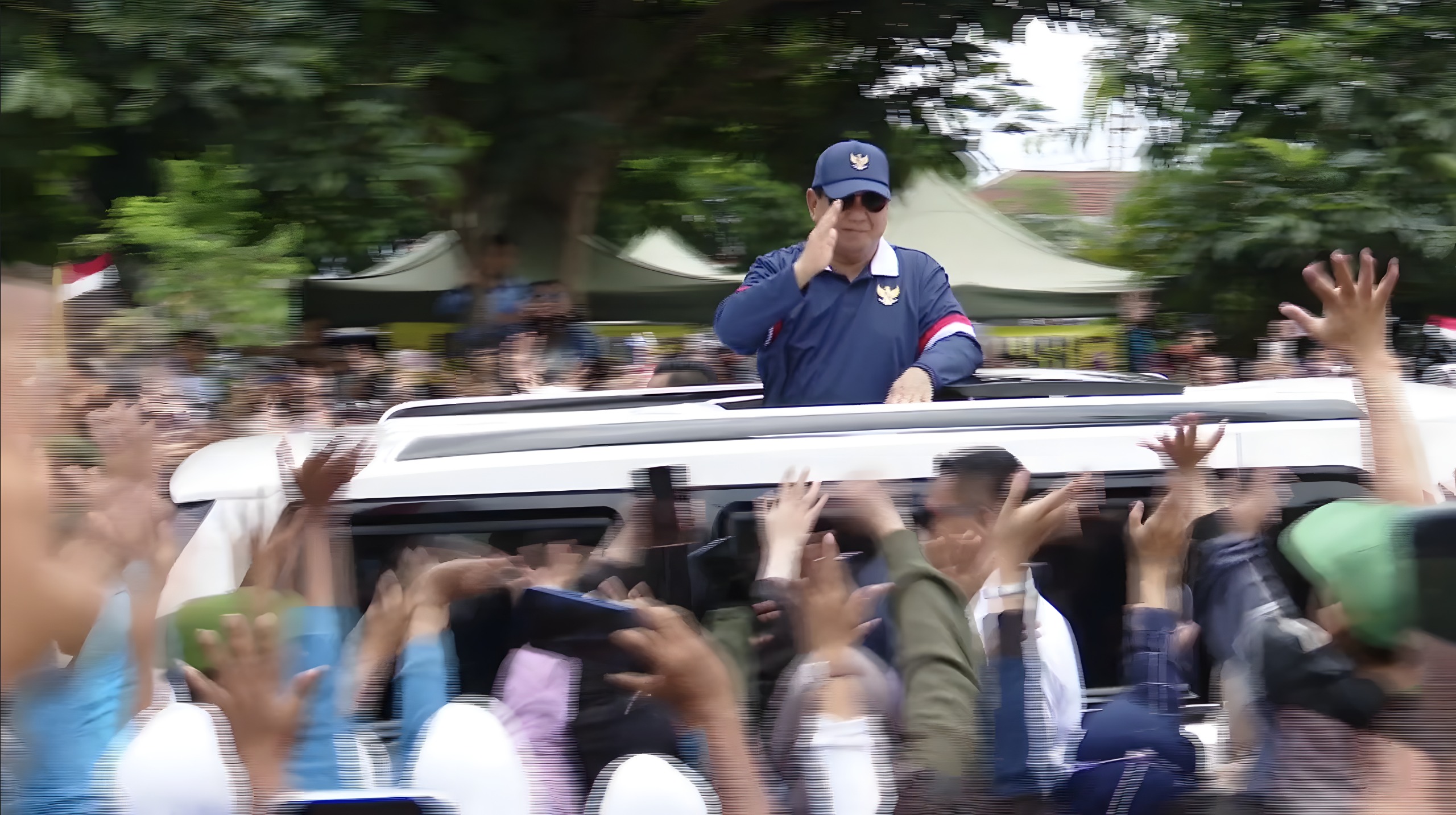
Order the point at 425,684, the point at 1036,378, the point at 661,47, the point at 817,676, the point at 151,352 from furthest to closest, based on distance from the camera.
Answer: the point at 661,47
the point at 151,352
the point at 1036,378
the point at 425,684
the point at 817,676

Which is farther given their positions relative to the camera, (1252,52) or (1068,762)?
(1252,52)

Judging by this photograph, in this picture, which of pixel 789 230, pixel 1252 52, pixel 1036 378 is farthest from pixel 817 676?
pixel 789 230

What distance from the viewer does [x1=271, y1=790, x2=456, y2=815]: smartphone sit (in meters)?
1.93

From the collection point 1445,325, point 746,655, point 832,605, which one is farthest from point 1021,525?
point 1445,325

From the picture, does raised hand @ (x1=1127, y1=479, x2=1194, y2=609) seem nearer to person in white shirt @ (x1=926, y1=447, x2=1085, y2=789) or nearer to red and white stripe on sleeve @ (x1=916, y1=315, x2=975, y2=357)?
person in white shirt @ (x1=926, y1=447, x2=1085, y2=789)

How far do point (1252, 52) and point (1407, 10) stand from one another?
0.71 meters

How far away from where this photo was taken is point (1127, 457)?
2570mm

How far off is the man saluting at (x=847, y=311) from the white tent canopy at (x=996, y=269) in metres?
7.23

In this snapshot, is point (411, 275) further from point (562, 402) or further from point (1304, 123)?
point (562, 402)

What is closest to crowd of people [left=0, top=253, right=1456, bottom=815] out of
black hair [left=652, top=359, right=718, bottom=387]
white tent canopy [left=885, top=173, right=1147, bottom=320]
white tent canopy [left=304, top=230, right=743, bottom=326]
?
black hair [left=652, top=359, right=718, bottom=387]

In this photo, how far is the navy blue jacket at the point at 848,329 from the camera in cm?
345

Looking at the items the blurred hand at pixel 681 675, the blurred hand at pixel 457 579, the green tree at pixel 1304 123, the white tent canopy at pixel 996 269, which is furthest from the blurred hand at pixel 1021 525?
the white tent canopy at pixel 996 269

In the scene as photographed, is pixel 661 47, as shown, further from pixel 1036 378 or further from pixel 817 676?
pixel 817 676

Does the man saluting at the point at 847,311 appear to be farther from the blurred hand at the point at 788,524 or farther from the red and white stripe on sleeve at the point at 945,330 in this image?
the blurred hand at the point at 788,524
